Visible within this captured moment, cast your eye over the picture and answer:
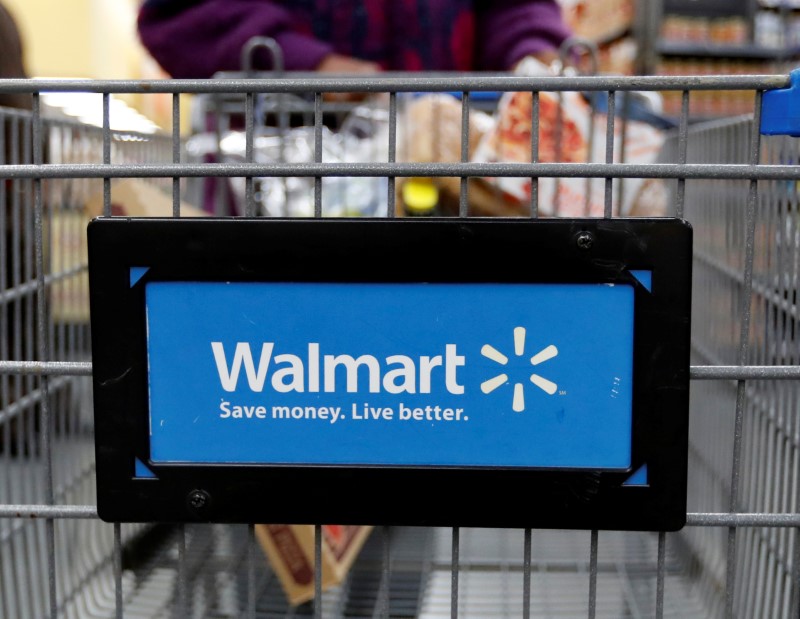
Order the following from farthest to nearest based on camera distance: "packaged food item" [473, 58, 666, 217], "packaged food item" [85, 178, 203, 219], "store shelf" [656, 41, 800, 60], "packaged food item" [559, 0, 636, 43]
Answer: "packaged food item" [559, 0, 636, 43]
"store shelf" [656, 41, 800, 60]
"packaged food item" [473, 58, 666, 217]
"packaged food item" [85, 178, 203, 219]

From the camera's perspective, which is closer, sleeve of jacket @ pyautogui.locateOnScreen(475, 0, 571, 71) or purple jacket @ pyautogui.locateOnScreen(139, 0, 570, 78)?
purple jacket @ pyautogui.locateOnScreen(139, 0, 570, 78)

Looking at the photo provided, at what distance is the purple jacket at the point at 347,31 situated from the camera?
69.2 inches

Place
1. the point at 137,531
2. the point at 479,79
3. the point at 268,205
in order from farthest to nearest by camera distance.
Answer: the point at 268,205
the point at 137,531
the point at 479,79

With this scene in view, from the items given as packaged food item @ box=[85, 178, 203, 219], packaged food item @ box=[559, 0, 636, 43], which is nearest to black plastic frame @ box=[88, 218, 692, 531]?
packaged food item @ box=[85, 178, 203, 219]

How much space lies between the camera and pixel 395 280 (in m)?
0.64

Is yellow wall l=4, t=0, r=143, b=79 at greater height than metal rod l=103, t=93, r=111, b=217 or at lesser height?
greater

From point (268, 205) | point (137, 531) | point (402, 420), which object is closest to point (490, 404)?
point (402, 420)

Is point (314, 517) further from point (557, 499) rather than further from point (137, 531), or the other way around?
point (137, 531)

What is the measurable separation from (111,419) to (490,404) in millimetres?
287

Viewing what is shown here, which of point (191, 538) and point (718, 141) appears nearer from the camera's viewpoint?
point (718, 141)

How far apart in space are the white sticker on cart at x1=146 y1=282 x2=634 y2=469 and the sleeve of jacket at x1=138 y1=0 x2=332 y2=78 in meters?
1.16

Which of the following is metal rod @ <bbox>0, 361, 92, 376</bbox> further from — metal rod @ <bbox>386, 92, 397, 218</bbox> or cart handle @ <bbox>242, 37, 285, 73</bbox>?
cart handle @ <bbox>242, 37, 285, 73</bbox>

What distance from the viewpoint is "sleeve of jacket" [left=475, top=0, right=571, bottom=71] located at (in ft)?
6.26

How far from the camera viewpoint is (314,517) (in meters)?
0.67
